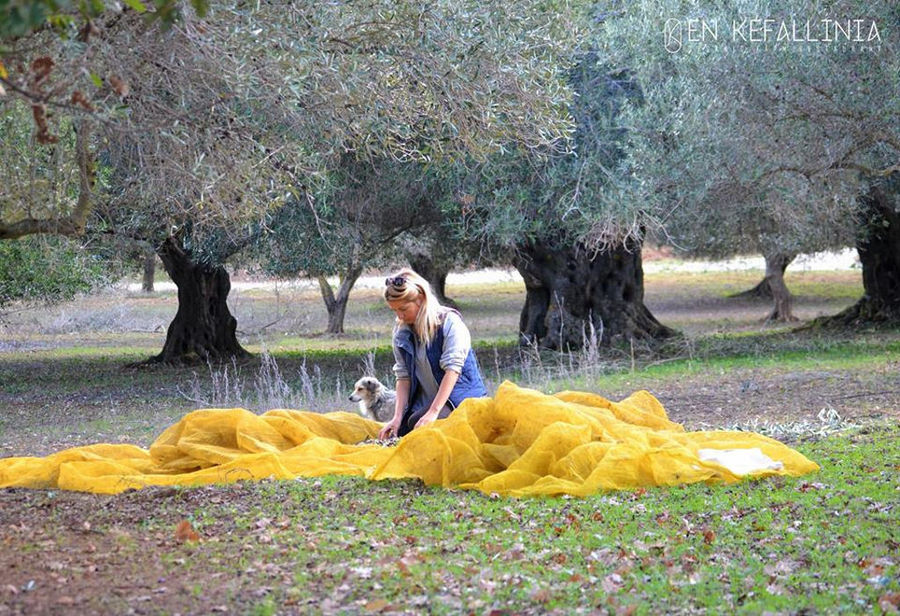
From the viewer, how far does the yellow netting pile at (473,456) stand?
6961 mm

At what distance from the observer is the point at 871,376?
45.3 feet

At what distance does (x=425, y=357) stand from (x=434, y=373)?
0.15 meters

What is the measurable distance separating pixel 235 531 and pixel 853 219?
1520cm

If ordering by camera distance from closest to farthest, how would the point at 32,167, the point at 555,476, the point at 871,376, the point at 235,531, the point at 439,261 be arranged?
the point at 235,531, the point at 555,476, the point at 32,167, the point at 871,376, the point at 439,261

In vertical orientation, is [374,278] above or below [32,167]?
below

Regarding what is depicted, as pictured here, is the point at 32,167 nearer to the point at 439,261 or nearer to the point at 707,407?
the point at 707,407

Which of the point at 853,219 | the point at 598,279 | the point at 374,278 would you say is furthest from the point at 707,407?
the point at 374,278

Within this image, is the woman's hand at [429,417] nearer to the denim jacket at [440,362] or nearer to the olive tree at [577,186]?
the denim jacket at [440,362]

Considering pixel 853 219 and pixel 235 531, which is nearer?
pixel 235 531

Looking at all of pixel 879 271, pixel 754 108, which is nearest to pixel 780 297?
pixel 879 271

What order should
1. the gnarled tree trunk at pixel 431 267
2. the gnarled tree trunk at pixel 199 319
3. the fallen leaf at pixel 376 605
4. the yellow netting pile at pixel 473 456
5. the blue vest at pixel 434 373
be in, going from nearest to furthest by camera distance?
the fallen leaf at pixel 376 605 → the yellow netting pile at pixel 473 456 → the blue vest at pixel 434 373 → the gnarled tree trunk at pixel 199 319 → the gnarled tree trunk at pixel 431 267

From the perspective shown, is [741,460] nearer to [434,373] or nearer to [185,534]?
[434,373]

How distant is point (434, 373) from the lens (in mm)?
8133

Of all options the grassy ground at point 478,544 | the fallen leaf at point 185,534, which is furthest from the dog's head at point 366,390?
the fallen leaf at point 185,534
